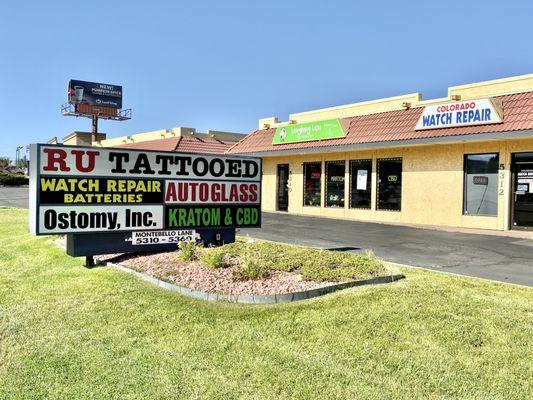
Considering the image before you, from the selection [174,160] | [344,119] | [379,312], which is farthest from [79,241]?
[344,119]

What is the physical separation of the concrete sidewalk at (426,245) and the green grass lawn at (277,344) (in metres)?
2.00

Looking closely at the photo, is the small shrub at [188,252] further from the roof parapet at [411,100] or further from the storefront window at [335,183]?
the storefront window at [335,183]

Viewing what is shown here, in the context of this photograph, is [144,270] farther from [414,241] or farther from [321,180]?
[321,180]

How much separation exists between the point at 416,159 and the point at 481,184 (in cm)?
286

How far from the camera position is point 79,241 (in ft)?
29.7

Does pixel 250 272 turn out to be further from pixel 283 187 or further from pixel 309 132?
pixel 283 187

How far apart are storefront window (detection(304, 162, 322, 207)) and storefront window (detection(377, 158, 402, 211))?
3613mm

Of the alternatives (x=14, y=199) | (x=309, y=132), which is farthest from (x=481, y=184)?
(x=14, y=199)

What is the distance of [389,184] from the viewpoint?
20328 mm

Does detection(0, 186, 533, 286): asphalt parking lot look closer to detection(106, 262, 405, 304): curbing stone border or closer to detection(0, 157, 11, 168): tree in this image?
detection(106, 262, 405, 304): curbing stone border

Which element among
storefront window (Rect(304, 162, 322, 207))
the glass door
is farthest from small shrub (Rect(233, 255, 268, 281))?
the glass door

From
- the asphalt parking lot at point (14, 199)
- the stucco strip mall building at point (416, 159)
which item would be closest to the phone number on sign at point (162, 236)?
the stucco strip mall building at point (416, 159)

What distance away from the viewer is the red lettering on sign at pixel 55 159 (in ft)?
27.6

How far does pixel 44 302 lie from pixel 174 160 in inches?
147
